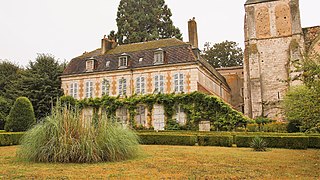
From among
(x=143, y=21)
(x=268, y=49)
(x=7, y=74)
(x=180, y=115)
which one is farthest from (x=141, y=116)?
(x=7, y=74)

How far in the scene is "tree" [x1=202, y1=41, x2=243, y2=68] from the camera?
38312 mm

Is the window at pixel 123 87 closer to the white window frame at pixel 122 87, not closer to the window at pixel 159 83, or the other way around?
the white window frame at pixel 122 87

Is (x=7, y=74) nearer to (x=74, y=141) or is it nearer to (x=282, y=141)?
(x=74, y=141)

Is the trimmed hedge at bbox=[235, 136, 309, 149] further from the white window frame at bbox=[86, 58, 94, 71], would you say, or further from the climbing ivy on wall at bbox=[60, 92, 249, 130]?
the white window frame at bbox=[86, 58, 94, 71]

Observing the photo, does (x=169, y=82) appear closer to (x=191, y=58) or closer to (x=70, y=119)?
(x=191, y=58)

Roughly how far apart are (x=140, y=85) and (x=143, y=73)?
37.8 inches

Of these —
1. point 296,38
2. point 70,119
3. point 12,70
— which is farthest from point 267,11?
point 12,70

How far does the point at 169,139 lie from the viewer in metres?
13.8

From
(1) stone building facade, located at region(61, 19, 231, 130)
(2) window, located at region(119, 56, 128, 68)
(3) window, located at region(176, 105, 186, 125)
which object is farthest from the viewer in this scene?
(2) window, located at region(119, 56, 128, 68)

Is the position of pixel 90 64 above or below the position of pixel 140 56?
below

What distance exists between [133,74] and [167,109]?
408 cm

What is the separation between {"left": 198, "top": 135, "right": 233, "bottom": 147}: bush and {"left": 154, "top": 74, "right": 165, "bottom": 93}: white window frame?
8.47 meters

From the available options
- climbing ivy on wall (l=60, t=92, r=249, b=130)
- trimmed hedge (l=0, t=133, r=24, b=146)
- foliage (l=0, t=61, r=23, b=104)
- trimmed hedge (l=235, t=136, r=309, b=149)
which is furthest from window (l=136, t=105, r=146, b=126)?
foliage (l=0, t=61, r=23, b=104)

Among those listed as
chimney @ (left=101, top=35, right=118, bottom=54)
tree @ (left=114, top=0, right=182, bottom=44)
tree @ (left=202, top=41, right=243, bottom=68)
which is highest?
tree @ (left=114, top=0, right=182, bottom=44)
